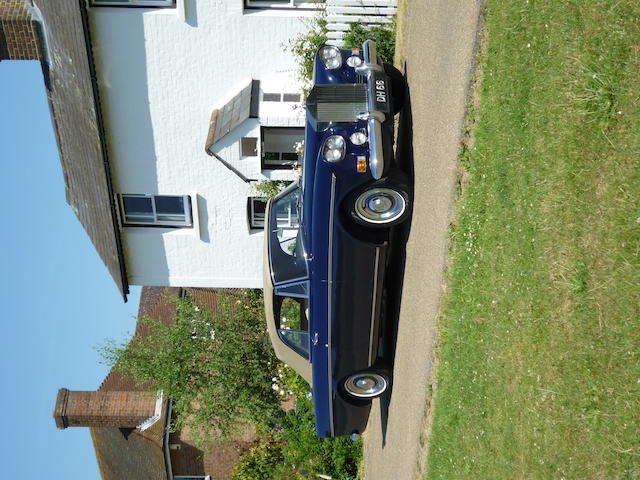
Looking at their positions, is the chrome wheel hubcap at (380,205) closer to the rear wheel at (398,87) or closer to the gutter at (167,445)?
the rear wheel at (398,87)

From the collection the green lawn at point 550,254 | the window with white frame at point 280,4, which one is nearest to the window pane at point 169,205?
the window with white frame at point 280,4

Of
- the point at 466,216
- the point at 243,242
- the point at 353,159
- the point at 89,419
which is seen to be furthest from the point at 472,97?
the point at 89,419

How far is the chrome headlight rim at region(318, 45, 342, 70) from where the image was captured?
30.7 feet

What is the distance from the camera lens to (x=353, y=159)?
27.7ft

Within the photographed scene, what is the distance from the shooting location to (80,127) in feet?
47.5

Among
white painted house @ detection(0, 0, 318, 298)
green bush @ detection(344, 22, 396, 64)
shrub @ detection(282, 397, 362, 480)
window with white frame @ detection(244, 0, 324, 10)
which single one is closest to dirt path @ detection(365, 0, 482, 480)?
green bush @ detection(344, 22, 396, 64)

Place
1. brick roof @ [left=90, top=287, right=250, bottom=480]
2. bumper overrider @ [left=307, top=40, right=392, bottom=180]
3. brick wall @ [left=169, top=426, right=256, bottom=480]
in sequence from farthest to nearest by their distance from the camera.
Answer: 1. brick wall @ [left=169, top=426, right=256, bottom=480]
2. brick roof @ [left=90, top=287, right=250, bottom=480]
3. bumper overrider @ [left=307, top=40, right=392, bottom=180]

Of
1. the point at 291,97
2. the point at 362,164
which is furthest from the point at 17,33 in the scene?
the point at 362,164

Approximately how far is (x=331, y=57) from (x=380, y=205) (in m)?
2.28

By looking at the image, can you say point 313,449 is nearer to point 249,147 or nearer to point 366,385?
point 249,147

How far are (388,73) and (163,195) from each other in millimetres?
6899

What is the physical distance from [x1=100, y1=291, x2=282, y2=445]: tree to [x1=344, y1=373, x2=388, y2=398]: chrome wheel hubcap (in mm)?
8187

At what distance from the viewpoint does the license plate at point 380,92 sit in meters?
8.67

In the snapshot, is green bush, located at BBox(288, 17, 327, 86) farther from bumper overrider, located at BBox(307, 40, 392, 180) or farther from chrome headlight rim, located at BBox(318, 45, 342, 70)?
bumper overrider, located at BBox(307, 40, 392, 180)
